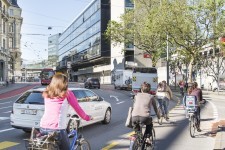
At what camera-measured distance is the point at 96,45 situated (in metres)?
92.1

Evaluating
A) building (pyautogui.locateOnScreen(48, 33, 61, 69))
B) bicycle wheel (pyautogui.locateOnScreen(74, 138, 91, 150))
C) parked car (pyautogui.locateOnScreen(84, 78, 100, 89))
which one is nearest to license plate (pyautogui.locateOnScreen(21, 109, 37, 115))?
bicycle wheel (pyautogui.locateOnScreen(74, 138, 91, 150))

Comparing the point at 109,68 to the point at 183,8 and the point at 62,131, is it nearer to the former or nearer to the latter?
the point at 183,8

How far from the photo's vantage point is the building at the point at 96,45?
8244cm

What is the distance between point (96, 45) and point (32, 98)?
81.8 metres

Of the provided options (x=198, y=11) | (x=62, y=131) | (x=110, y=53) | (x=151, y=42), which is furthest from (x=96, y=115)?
(x=110, y=53)

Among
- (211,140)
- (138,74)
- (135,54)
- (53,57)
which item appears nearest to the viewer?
(211,140)

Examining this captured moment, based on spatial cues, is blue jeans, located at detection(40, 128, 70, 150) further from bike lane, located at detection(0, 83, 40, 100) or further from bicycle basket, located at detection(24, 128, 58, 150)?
bike lane, located at detection(0, 83, 40, 100)

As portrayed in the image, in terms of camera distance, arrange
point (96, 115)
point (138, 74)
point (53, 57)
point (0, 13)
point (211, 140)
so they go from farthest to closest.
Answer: point (53, 57), point (0, 13), point (138, 74), point (96, 115), point (211, 140)

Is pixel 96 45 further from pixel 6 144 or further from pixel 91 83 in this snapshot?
pixel 6 144

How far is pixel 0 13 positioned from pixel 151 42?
31057mm

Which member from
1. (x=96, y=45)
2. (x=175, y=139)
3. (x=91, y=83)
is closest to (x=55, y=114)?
(x=175, y=139)

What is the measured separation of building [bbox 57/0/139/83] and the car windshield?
57.5 metres

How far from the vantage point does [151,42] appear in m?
55.2

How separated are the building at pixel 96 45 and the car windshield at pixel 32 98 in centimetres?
5749
